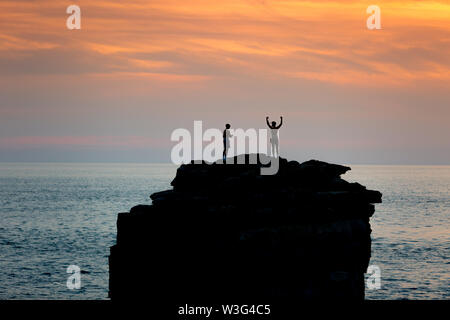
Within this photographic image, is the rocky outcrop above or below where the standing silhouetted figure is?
below

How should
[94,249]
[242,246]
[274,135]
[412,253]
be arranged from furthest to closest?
[94,249], [412,253], [274,135], [242,246]

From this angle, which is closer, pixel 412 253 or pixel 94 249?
pixel 412 253

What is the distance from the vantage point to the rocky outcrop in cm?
3366

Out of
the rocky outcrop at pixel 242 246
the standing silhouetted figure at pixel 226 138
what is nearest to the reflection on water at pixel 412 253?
the rocky outcrop at pixel 242 246

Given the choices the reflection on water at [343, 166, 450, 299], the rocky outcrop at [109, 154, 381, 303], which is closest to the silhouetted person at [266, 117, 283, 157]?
the rocky outcrop at [109, 154, 381, 303]

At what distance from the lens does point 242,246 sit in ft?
109

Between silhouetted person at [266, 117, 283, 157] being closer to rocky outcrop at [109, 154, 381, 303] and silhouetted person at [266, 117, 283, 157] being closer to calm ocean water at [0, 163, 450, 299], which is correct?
rocky outcrop at [109, 154, 381, 303]

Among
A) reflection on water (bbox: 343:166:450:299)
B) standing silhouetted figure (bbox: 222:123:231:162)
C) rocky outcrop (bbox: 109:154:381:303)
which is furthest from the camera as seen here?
reflection on water (bbox: 343:166:450:299)

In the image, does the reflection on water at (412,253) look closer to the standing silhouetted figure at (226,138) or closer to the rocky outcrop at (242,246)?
the rocky outcrop at (242,246)

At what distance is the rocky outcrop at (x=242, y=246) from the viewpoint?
33656 mm

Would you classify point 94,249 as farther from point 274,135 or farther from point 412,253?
point 274,135

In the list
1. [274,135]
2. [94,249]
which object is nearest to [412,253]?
[94,249]
